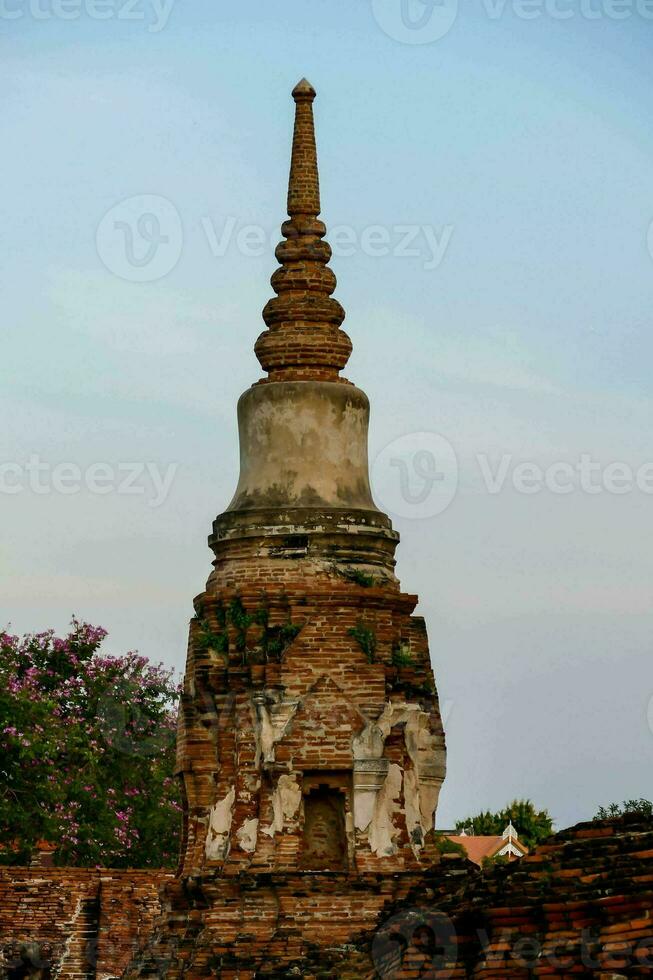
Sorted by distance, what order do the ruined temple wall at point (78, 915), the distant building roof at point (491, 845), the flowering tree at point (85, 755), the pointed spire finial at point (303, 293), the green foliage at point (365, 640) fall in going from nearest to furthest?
the green foliage at point (365, 640) < the pointed spire finial at point (303, 293) < the ruined temple wall at point (78, 915) < the flowering tree at point (85, 755) < the distant building roof at point (491, 845)

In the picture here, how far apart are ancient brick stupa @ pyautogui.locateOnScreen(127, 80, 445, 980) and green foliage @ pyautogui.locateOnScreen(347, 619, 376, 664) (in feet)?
0.09

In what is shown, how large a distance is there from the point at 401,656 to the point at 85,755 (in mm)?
20178

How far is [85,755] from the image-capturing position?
47.0m

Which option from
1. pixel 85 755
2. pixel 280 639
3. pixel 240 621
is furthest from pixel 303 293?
pixel 85 755

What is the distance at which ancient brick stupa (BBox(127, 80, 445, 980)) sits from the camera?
26.4m

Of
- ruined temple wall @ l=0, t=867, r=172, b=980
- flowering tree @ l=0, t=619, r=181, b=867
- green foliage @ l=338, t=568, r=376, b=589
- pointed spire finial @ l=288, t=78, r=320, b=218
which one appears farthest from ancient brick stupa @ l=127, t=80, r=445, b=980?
flowering tree @ l=0, t=619, r=181, b=867

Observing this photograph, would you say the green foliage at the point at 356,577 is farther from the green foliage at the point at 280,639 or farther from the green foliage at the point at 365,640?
the green foliage at the point at 280,639

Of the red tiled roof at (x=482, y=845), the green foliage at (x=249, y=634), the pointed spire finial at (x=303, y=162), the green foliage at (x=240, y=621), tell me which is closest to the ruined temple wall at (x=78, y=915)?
the green foliage at (x=249, y=634)

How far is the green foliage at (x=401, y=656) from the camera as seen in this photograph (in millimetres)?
27844

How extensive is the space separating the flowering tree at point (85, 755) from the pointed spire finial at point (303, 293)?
1818cm

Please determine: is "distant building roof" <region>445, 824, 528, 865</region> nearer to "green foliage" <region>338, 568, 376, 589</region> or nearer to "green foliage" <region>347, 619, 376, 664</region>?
"green foliage" <region>338, 568, 376, 589</region>

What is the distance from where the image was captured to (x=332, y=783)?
2705 cm

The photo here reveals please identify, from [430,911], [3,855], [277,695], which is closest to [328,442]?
[277,695]

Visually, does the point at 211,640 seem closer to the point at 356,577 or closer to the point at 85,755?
the point at 356,577
